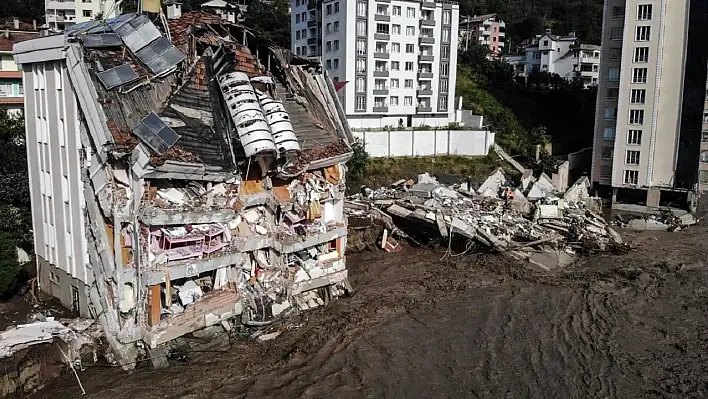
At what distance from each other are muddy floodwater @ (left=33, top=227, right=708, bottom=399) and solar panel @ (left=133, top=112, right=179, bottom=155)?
220 inches

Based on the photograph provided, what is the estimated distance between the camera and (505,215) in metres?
28.2

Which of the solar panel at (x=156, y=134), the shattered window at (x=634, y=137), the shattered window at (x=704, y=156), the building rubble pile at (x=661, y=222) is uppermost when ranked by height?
the solar panel at (x=156, y=134)

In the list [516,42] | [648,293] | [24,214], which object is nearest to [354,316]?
[648,293]

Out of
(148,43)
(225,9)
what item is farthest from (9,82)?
(225,9)

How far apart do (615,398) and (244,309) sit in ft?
32.9

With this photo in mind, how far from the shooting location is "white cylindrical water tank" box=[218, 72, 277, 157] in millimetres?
15281

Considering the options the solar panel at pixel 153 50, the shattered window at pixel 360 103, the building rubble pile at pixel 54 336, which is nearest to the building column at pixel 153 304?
the building rubble pile at pixel 54 336

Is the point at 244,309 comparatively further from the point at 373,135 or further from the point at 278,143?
the point at 373,135

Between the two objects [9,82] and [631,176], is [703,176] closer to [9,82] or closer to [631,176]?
[631,176]

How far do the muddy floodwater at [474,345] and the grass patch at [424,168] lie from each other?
14032mm

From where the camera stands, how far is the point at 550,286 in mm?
21625

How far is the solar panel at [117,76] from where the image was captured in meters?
13.9

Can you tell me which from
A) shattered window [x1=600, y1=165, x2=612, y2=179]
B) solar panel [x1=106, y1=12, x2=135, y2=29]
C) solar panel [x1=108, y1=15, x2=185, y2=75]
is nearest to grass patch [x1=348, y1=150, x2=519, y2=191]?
shattered window [x1=600, y1=165, x2=612, y2=179]

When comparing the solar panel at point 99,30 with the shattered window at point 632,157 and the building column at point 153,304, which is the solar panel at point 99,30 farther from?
the shattered window at point 632,157
